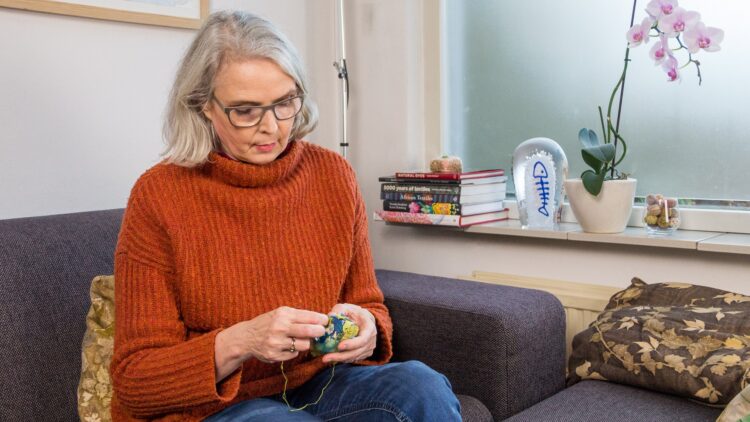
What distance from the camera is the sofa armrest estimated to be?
1.75m

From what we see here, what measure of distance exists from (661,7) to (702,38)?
4.7 inches

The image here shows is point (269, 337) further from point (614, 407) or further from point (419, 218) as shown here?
point (419, 218)

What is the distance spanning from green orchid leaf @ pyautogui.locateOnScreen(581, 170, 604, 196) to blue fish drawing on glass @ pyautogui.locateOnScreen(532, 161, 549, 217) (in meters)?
0.16

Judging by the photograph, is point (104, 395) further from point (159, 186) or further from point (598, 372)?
point (598, 372)

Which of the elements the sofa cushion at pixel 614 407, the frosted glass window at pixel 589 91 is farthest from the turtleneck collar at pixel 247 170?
the frosted glass window at pixel 589 91

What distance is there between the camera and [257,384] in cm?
145

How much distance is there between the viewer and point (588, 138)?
2.04 m

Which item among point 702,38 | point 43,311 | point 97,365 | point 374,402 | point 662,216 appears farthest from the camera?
point 662,216

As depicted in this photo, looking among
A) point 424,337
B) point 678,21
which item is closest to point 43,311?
point 424,337

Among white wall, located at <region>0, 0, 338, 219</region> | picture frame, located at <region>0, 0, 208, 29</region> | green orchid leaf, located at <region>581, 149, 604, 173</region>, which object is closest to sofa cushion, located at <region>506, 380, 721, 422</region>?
green orchid leaf, located at <region>581, 149, 604, 173</region>

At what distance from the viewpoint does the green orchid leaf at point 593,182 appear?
1990mm

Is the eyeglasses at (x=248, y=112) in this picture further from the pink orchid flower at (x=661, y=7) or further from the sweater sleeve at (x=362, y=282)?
the pink orchid flower at (x=661, y=7)

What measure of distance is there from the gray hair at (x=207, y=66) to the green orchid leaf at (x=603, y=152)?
2.69 feet

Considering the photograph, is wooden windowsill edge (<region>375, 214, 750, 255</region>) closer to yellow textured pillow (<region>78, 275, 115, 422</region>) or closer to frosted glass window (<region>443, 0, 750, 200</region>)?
frosted glass window (<region>443, 0, 750, 200</region>)
